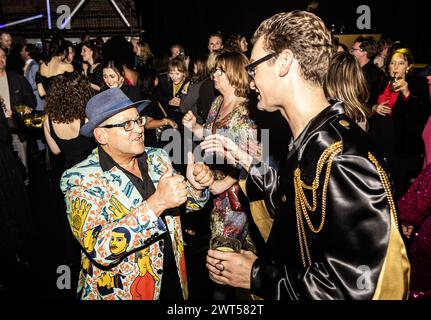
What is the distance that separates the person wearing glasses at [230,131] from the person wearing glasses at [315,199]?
131 cm

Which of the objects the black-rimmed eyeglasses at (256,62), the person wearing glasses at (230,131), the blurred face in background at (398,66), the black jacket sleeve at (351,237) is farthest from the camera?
the blurred face in background at (398,66)

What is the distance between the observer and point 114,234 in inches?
72.4

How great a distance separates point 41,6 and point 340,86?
1672 centimetres

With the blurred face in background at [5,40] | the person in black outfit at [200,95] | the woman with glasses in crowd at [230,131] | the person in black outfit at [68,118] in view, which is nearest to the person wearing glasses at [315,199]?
the woman with glasses in crowd at [230,131]

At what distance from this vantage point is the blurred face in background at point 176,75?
6.50 meters

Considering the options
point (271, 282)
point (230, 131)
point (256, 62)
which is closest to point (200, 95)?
point (230, 131)

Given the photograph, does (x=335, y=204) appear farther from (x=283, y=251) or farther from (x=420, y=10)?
(x=420, y=10)

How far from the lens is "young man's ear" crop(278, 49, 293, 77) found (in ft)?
5.52

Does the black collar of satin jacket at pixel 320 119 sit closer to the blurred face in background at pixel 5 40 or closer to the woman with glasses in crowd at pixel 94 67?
the woman with glasses in crowd at pixel 94 67

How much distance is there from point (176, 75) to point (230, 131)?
3438mm

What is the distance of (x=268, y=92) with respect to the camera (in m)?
1.76

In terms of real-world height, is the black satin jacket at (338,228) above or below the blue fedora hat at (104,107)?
below

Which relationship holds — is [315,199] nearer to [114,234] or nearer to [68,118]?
[114,234]
